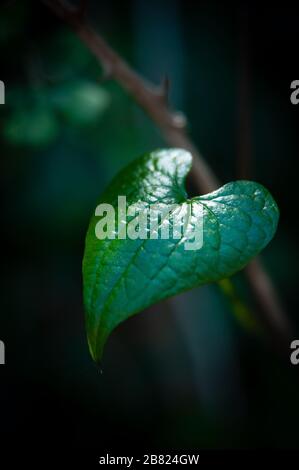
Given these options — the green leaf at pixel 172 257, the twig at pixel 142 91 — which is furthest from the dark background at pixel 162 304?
the green leaf at pixel 172 257

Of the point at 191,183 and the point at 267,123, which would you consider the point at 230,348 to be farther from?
the point at 267,123

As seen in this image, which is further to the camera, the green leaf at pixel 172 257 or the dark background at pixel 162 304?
the dark background at pixel 162 304

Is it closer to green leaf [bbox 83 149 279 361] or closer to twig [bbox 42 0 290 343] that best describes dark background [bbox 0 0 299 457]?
twig [bbox 42 0 290 343]

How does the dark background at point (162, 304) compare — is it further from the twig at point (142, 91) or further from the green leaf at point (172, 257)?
the green leaf at point (172, 257)

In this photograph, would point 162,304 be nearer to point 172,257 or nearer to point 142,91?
A: point 142,91

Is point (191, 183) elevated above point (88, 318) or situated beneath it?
elevated above

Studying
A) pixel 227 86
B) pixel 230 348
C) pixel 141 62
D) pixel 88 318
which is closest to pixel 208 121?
pixel 227 86
